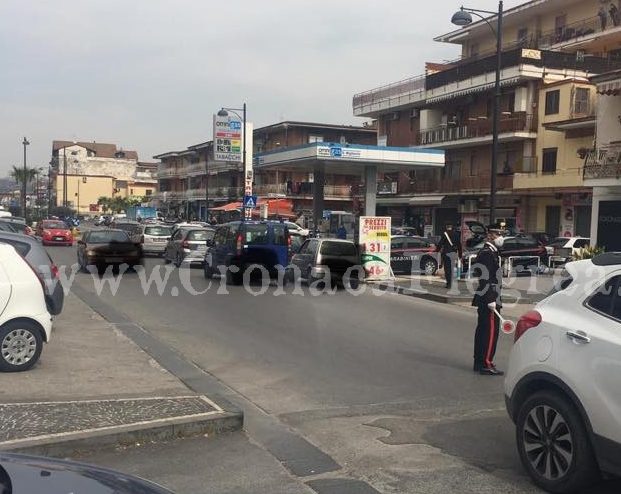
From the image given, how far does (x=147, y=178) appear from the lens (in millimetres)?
138625

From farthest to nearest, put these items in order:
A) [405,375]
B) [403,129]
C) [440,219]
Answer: [403,129], [440,219], [405,375]

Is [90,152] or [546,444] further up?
[90,152]

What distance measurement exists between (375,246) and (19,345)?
13.6m

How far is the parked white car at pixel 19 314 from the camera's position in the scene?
302 inches

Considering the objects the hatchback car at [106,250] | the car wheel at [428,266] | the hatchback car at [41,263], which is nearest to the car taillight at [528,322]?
the hatchback car at [41,263]

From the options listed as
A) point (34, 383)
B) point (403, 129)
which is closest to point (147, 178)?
point (403, 129)

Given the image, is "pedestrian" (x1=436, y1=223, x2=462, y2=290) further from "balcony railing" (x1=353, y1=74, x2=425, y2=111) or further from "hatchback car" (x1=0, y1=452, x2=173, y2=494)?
"balcony railing" (x1=353, y1=74, x2=425, y2=111)

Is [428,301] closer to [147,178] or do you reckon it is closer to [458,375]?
[458,375]

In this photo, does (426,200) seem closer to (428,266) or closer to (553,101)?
(553,101)

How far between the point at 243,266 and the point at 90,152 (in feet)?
398

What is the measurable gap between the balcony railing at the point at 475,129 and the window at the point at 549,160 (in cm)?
187

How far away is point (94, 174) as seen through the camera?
129625mm

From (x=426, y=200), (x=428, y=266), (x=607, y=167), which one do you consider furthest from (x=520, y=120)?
(x=428, y=266)

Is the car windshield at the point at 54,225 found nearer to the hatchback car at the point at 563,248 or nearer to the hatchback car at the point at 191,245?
the hatchback car at the point at 191,245
